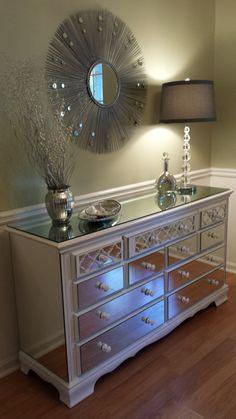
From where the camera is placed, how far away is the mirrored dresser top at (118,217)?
187 cm

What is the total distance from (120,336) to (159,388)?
0.33m

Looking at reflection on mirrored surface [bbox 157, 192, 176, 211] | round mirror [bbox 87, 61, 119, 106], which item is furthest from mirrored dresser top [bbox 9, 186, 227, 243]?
round mirror [bbox 87, 61, 119, 106]

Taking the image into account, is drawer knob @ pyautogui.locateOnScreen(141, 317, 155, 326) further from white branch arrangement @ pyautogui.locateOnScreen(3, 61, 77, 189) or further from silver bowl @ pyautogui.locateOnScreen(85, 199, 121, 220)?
white branch arrangement @ pyautogui.locateOnScreen(3, 61, 77, 189)

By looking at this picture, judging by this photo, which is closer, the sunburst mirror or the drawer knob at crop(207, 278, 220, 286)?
the sunburst mirror

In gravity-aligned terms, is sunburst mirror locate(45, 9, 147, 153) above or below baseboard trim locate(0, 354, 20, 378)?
above

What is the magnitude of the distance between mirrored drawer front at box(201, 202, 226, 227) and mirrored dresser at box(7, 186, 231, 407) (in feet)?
0.17

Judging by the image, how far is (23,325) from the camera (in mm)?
2100

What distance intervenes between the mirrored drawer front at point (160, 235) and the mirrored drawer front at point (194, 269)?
227 millimetres

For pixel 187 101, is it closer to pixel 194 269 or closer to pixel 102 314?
pixel 194 269

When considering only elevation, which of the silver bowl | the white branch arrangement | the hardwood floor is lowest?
the hardwood floor

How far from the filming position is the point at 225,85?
323 cm

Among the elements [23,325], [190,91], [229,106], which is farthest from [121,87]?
[23,325]

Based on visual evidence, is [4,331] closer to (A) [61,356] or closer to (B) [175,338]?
(A) [61,356]

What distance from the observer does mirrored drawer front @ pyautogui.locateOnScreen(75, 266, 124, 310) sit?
183 centimetres
